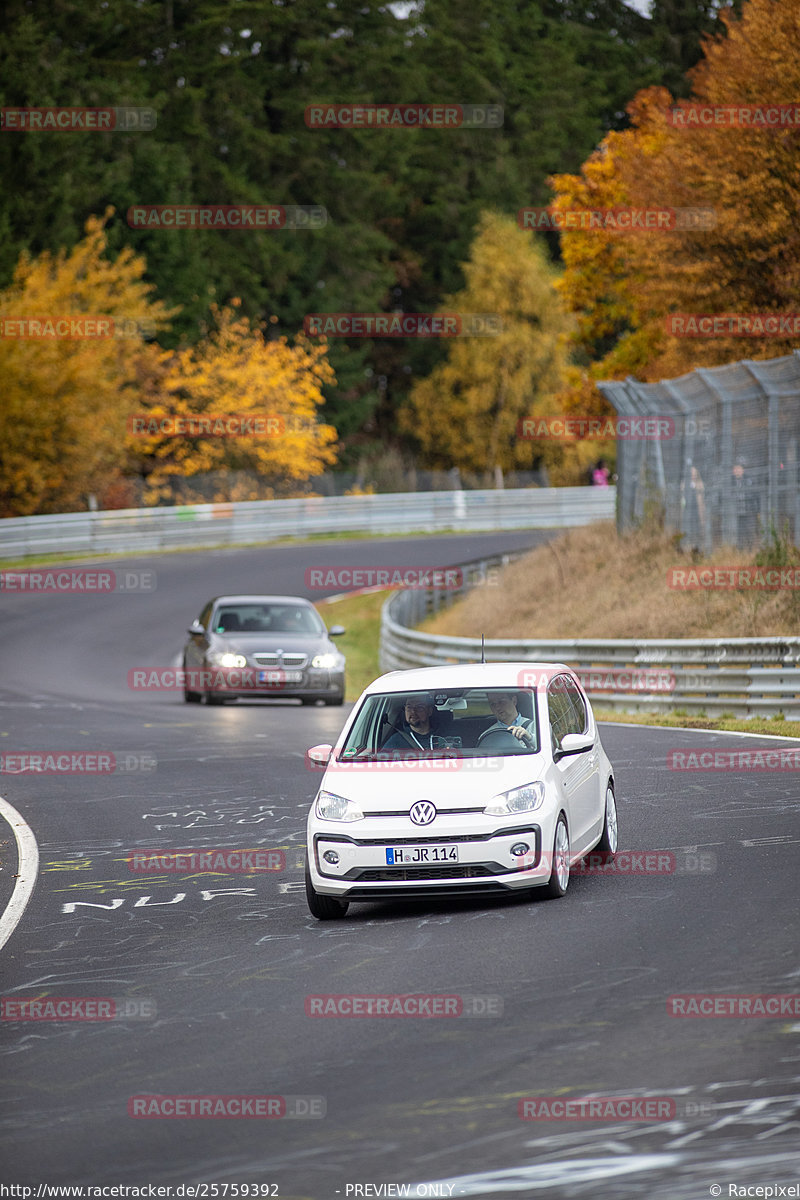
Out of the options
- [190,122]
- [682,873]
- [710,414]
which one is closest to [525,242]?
[190,122]

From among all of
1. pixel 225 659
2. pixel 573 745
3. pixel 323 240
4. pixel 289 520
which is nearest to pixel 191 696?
pixel 225 659

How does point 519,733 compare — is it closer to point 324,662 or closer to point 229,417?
point 324,662

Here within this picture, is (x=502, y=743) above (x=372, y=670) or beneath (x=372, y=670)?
above

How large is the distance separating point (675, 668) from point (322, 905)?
13.1m

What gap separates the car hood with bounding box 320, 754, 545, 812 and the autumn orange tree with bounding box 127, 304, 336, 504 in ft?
166

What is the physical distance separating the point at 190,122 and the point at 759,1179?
69483 mm

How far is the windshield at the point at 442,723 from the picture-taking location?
10539 millimetres

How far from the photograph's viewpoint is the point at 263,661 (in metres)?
24.9

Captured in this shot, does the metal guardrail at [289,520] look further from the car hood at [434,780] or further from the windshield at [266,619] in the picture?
the car hood at [434,780]

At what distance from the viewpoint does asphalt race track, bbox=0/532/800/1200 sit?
224 inches

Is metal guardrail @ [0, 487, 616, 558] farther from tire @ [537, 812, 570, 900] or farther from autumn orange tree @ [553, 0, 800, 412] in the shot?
tire @ [537, 812, 570, 900]

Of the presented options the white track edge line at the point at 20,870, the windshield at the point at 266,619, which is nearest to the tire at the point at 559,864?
the white track edge line at the point at 20,870

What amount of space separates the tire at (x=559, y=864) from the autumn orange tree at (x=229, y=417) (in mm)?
50630

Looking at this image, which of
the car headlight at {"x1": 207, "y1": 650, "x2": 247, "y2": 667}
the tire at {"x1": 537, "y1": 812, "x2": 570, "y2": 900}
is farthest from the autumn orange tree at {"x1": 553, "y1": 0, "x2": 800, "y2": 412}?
the tire at {"x1": 537, "y1": 812, "x2": 570, "y2": 900}
